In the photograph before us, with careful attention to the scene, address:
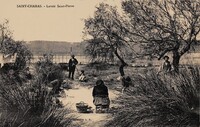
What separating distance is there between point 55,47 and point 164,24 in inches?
110

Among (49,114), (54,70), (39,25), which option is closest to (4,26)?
(39,25)

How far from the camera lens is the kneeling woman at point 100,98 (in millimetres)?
10672

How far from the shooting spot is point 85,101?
11344mm

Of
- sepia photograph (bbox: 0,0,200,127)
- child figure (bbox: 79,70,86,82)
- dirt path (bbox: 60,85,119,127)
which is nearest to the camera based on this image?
sepia photograph (bbox: 0,0,200,127)

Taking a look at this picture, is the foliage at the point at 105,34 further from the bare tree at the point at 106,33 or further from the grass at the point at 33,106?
the grass at the point at 33,106

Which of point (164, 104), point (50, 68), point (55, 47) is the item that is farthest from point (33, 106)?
point (50, 68)

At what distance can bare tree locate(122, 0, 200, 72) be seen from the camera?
37.8 feet

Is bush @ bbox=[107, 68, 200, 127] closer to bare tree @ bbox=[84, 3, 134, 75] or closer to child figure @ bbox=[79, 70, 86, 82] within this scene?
bare tree @ bbox=[84, 3, 134, 75]

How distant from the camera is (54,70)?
1284cm

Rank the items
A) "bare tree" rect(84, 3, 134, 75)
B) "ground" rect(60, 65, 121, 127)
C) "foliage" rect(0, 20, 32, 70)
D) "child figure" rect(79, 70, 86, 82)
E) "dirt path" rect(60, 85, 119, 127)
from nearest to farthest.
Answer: "dirt path" rect(60, 85, 119, 127), "ground" rect(60, 65, 121, 127), "foliage" rect(0, 20, 32, 70), "bare tree" rect(84, 3, 134, 75), "child figure" rect(79, 70, 86, 82)

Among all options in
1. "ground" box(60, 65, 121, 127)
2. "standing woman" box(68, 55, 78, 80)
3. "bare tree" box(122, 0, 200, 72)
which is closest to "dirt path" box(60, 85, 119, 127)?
"ground" box(60, 65, 121, 127)

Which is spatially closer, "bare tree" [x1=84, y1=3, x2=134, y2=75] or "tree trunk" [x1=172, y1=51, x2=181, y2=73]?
"tree trunk" [x1=172, y1=51, x2=181, y2=73]

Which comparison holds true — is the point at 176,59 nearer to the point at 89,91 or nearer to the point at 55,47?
the point at 89,91

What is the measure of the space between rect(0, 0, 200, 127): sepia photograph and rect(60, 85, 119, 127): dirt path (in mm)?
24
